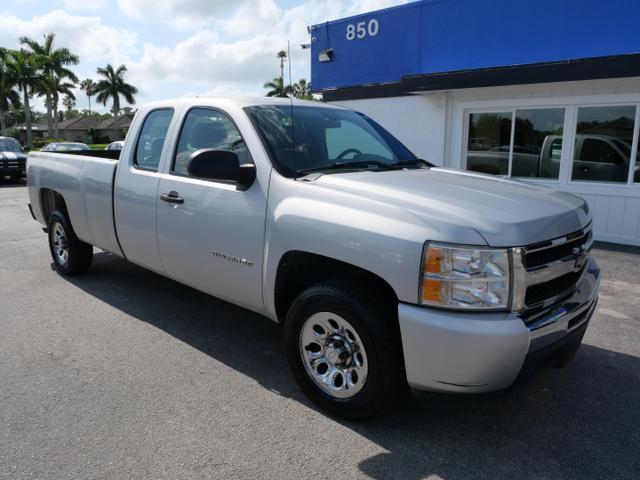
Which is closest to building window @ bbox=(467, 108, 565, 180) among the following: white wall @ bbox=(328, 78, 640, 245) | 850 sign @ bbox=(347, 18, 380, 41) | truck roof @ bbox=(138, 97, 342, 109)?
white wall @ bbox=(328, 78, 640, 245)

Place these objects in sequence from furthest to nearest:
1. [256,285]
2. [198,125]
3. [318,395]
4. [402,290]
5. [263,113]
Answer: [198,125] < [263,113] < [256,285] < [318,395] < [402,290]

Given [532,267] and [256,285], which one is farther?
[256,285]

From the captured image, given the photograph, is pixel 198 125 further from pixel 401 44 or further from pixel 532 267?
pixel 401 44

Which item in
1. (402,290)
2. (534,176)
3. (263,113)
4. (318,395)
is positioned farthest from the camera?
(534,176)

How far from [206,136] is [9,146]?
20.4 m

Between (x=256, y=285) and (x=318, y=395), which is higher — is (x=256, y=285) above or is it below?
above

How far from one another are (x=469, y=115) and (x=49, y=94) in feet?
168

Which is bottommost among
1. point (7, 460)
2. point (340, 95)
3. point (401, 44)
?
point (7, 460)

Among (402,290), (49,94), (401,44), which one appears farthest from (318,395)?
(49,94)

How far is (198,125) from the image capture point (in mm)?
4098

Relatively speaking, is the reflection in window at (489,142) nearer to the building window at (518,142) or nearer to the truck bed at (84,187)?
the building window at (518,142)

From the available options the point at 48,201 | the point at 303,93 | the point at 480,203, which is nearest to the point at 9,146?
the point at 48,201

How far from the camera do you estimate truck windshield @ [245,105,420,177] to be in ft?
11.7

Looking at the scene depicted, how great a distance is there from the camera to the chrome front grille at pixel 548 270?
2564 millimetres
